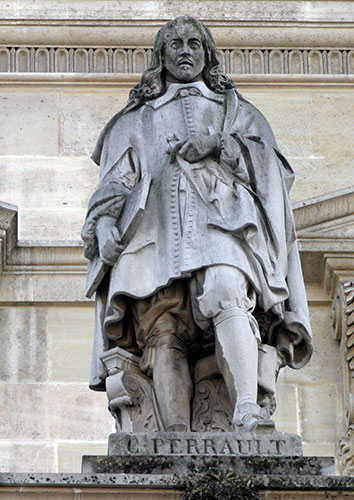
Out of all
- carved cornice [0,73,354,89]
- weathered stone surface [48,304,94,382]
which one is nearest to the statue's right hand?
weathered stone surface [48,304,94,382]

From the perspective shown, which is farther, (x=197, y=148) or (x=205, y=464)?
(x=197, y=148)

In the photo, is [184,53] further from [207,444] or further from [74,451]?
[74,451]

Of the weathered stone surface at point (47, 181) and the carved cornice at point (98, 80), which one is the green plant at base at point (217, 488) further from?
Answer: the carved cornice at point (98, 80)

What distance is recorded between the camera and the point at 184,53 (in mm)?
15398

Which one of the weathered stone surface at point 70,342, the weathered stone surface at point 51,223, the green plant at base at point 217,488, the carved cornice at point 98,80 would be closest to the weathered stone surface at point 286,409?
the weathered stone surface at point 70,342

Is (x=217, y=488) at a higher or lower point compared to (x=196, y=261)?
lower

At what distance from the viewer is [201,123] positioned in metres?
15.2

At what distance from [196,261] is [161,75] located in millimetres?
1407

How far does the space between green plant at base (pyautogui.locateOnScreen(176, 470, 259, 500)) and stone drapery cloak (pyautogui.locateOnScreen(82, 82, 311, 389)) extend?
1282 millimetres

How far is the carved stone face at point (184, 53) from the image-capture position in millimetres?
15398

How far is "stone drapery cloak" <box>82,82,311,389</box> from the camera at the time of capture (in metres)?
14.6

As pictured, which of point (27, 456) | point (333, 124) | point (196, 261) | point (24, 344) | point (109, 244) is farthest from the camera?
point (333, 124)

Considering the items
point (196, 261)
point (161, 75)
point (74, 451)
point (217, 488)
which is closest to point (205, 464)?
point (217, 488)

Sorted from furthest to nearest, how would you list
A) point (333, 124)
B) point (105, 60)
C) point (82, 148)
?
point (105, 60)
point (333, 124)
point (82, 148)
